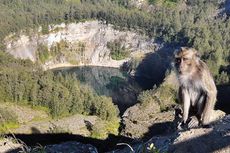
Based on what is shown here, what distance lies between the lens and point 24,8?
140875 mm

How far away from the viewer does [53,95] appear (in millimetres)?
66312

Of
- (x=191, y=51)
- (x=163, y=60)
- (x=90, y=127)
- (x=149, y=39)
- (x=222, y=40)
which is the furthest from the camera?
(x=149, y=39)

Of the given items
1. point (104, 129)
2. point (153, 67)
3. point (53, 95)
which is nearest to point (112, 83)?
point (153, 67)

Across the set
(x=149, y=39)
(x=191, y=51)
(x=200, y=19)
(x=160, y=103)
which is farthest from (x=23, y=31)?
(x=191, y=51)

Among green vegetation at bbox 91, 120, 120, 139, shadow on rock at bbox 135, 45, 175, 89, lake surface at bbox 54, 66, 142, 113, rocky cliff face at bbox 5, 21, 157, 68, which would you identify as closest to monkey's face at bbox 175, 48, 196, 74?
green vegetation at bbox 91, 120, 120, 139

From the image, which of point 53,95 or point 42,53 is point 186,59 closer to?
point 53,95

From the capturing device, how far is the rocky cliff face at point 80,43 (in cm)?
12750

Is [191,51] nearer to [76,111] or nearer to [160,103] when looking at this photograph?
[160,103]

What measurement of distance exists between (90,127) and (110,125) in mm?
3298

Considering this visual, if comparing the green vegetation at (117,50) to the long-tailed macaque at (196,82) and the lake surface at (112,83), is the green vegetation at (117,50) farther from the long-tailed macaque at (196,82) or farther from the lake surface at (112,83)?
the long-tailed macaque at (196,82)

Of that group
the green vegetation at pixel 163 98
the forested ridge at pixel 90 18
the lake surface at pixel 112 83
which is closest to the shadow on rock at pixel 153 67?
the lake surface at pixel 112 83

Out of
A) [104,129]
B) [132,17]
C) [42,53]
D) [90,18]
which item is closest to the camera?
[104,129]

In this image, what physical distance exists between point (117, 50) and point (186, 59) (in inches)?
4771

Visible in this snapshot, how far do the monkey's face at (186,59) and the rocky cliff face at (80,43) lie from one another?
4500 inches
